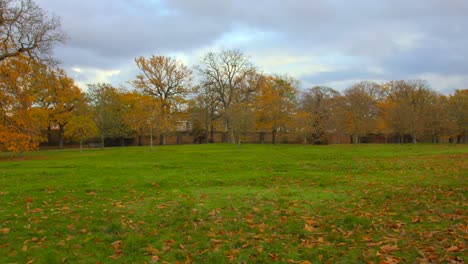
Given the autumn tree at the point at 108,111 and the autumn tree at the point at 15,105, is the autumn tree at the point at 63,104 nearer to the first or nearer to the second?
the autumn tree at the point at 108,111

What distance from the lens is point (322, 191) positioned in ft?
32.9

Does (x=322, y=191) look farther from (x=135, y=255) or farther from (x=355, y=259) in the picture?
(x=135, y=255)

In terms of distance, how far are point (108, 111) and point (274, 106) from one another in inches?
940

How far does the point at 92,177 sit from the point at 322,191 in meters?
8.77

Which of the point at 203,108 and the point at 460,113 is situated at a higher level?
the point at 203,108

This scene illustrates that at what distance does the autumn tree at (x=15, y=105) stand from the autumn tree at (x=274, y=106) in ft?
109

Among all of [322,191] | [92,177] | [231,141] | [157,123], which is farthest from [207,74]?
[322,191]

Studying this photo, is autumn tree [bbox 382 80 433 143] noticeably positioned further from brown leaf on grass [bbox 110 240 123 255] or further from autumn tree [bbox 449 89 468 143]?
brown leaf on grass [bbox 110 240 123 255]

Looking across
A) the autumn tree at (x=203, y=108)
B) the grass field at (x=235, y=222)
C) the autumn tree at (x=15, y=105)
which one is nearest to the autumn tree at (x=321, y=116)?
the autumn tree at (x=203, y=108)

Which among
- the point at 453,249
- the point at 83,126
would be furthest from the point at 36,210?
the point at 83,126

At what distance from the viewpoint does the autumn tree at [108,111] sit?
1614 inches

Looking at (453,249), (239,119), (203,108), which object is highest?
(203,108)

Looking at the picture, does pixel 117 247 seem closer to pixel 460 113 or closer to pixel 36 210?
pixel 36 210

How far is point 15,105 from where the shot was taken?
25.8 metres
